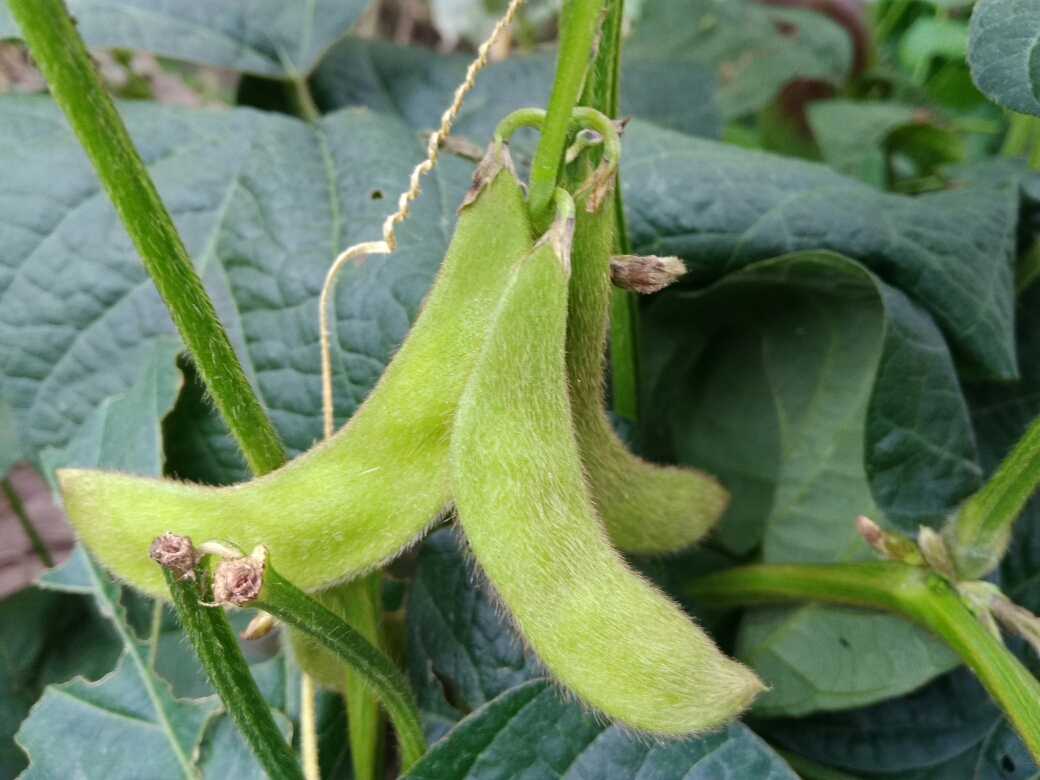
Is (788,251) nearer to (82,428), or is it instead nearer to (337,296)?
(337,296)

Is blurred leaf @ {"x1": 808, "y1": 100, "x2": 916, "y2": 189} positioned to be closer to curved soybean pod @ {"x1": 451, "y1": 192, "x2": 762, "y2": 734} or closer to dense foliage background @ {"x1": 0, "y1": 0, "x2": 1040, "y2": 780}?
dense foliage background @ {"x1": 0, "y1": 0, "x2": 1040, "y2": 780}

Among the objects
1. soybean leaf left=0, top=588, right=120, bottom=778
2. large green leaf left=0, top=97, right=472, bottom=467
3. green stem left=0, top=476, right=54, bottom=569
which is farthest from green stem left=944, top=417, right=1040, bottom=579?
green stem left=0, top=476, right=54, bottom=569

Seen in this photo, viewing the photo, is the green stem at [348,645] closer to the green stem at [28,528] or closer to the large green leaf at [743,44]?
the green stem at [28,528]

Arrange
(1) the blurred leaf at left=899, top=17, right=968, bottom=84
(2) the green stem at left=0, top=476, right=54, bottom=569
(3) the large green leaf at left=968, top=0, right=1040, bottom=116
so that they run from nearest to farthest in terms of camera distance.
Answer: (3) the large green leaf at left=968, top=0, right=1040, bottom=116 → (2) the green stem at left=0, top=476, right=54, bottom=569 → (1) the blurred leaf at left=899, top=17, right=968, bottom=84

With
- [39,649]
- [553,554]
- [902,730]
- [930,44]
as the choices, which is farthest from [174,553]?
[930,44]

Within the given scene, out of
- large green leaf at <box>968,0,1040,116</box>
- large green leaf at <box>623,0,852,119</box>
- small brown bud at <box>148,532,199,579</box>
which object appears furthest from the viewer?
large green leaf at <box>623,0,852,119</box>

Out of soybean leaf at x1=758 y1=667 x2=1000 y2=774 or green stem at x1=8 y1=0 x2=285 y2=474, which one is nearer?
green stem at x1=8 y1=0 x2=285 y2=474
